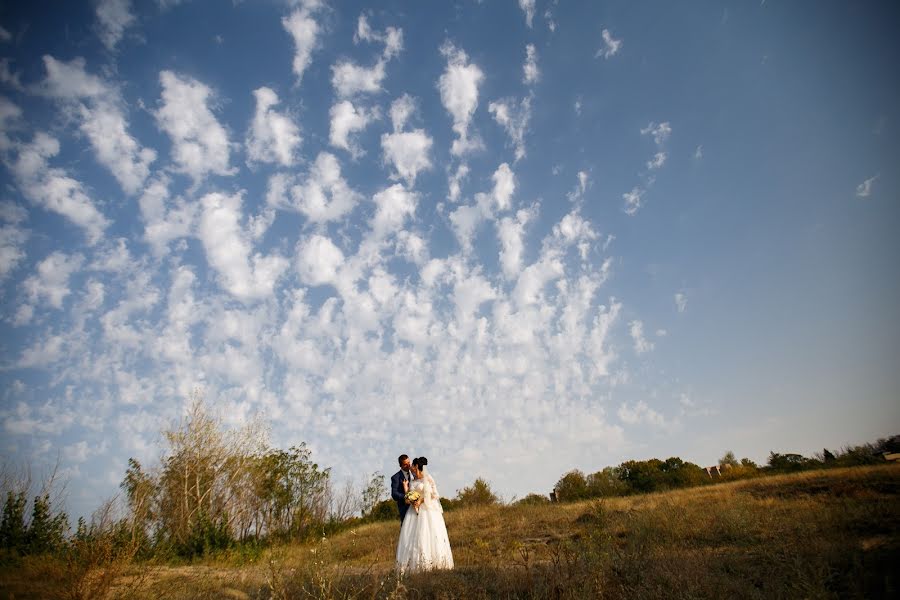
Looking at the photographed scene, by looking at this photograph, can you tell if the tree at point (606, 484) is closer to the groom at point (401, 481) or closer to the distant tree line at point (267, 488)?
the distant tree line at point (267, 488)

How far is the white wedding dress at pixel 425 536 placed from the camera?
752 cm

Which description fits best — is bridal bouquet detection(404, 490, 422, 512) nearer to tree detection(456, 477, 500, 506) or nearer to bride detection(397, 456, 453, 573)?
bride detection(397, 456, 453, 573)

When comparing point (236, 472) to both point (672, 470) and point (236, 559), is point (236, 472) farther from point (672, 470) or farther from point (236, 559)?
point (672, 470)

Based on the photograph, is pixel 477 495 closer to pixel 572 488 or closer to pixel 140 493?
pixel 572 488

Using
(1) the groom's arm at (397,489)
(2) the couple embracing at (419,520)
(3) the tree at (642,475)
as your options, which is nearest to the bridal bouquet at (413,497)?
(2) the couple embracing at (419,520)

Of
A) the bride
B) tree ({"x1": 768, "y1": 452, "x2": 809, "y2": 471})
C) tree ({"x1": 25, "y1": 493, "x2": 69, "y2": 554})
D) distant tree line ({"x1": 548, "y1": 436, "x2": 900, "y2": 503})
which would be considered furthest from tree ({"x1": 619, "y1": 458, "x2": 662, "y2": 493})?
tree ({"x1": 25, "y1": 493, "x2": 69, "y2": 554})

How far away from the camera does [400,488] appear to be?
27.4 ft

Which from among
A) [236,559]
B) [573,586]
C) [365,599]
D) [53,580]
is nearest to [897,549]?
[573,586]

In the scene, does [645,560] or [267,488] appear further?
[267,488]

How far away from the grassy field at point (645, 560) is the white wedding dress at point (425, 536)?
1.90ft

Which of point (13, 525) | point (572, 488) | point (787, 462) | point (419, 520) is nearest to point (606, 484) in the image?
point (572, 488)

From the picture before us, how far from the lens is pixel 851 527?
791 cm

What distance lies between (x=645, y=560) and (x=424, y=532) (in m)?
3.96

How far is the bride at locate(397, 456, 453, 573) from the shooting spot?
7.53 meters
